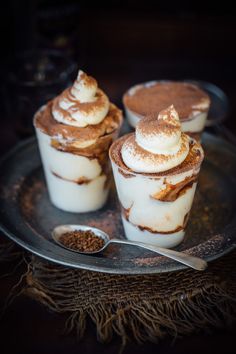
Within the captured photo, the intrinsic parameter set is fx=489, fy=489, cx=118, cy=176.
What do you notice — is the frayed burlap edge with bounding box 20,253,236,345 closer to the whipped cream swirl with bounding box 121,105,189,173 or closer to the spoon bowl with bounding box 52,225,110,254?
the spoon bowl with bounding box 52,225,110,254

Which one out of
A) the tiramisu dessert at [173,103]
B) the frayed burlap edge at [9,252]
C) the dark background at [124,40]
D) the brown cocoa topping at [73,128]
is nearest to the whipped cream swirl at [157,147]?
the brown cocoa topping at [73,128]

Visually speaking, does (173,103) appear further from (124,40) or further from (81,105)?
(124,40)

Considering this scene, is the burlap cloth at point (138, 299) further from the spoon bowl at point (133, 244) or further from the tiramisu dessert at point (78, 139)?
the tiramisu dessert at point (78, 139)

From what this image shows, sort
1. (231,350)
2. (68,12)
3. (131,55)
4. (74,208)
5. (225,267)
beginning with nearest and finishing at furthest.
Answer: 1. (231,350)
2. (225,267)
3. (74,208)
4. (68,12)
5. (131,55)

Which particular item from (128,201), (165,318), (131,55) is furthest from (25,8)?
(165,318)

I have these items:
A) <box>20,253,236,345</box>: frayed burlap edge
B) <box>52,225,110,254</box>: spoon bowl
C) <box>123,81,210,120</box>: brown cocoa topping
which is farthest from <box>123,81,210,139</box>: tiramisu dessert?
<box>20,253,236,345</box>: frayed burlap edge

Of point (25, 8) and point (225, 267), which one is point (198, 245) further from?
point (25, 8)
